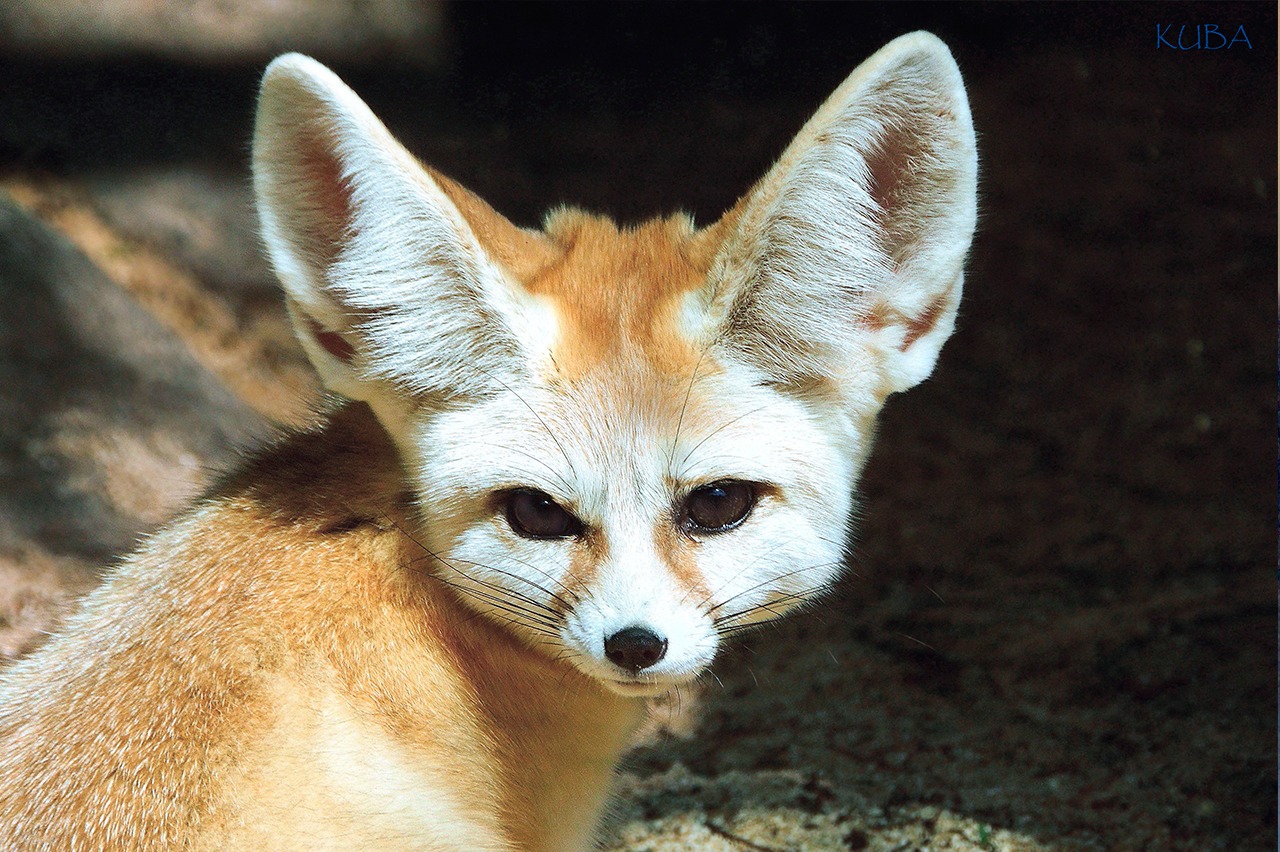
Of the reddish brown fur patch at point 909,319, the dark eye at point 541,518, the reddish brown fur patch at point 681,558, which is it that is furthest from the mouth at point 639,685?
the reddish brown fur patch at point 909,319

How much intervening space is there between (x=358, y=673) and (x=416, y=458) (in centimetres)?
45

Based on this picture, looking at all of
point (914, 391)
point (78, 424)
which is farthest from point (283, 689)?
point (914, 391)

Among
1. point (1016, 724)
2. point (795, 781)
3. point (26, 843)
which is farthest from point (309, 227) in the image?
point (1016, 724)

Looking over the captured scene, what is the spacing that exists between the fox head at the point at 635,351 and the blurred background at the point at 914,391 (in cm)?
153

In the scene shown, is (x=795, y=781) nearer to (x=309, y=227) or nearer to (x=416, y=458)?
(x=416, y=458)

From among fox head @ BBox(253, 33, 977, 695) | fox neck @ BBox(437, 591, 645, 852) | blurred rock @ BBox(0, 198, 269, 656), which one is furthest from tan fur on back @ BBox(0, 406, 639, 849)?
blurred rock @ BBox(0, 198, 269, 656)

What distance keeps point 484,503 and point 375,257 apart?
53 centimetres

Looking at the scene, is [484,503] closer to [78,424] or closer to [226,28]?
[78,424]

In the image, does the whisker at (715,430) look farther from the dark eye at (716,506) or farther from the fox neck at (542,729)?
the fox neck at (542,729)

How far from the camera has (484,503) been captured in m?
2.38

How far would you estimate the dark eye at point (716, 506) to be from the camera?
2373 millimetres

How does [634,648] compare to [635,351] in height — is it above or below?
below

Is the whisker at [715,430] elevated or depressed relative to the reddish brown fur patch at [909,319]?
depressed

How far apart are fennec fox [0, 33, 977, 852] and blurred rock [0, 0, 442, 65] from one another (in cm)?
319
